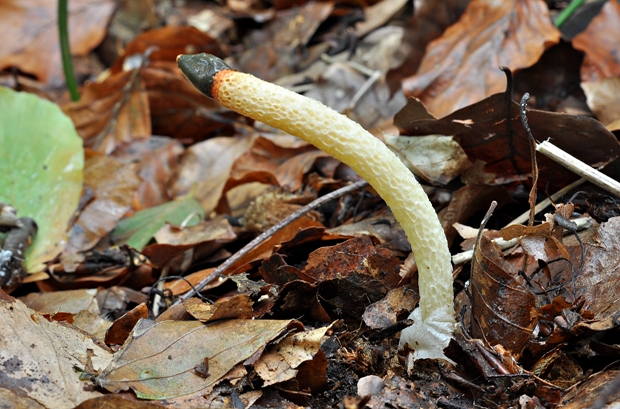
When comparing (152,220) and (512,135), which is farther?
(152,220)

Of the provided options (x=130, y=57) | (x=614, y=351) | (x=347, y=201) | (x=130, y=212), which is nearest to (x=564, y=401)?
(x=614, y=351)

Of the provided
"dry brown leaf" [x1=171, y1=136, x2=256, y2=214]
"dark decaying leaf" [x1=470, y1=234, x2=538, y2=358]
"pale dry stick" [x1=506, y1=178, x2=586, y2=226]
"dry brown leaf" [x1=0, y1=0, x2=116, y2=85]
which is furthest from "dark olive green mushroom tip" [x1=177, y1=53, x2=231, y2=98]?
"dry brown leaf" [x1=0, y1=0, x2=116, y2=85]

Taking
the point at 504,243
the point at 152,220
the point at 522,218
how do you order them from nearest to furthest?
1. the point at 504,243
2. the point at 522,218
3. the point at 152,220

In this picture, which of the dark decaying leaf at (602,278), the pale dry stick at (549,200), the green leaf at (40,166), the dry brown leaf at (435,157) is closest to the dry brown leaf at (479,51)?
the dry brown leaf at (435,157)

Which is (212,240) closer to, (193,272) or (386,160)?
(193,272)

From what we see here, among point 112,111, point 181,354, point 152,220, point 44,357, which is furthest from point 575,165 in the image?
point 112,111

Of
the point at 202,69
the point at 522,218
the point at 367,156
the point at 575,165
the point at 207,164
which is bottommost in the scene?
the point at 207,164

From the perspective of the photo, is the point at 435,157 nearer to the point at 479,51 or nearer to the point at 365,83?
the point at 479,51
